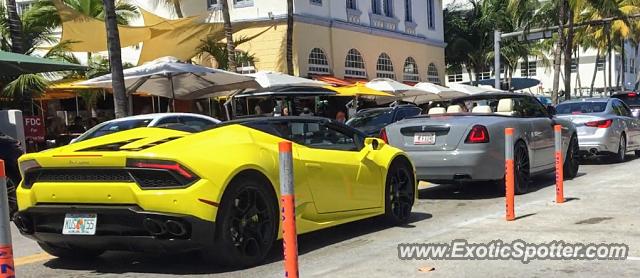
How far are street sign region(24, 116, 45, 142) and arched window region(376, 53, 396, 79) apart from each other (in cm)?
2010

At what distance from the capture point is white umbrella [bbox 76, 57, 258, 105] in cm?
1533

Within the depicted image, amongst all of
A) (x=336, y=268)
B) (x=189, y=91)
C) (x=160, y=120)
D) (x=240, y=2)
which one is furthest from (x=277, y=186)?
(x=240, y=2)

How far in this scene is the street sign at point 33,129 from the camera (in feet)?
→ 47.5

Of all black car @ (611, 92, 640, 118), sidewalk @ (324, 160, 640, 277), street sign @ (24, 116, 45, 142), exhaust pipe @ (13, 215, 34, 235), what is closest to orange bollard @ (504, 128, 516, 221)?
sidewalk @ (324, 160, 640, 277)

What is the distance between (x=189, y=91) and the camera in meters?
18.2

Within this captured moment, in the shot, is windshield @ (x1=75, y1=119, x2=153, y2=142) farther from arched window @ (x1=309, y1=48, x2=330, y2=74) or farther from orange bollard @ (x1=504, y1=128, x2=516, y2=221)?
arched window @ (x1=309, y1=48, x2=330, y2=74)

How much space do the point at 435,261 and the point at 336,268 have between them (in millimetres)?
892

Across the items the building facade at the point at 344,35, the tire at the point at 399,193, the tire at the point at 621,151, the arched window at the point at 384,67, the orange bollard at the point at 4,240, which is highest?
the building facade at the point at 344,35

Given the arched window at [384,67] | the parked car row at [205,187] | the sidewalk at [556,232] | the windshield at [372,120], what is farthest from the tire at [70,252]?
the arched window at [384,67]

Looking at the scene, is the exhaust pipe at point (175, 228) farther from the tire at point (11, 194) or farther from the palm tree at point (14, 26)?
the palm tree at point (14, 26)

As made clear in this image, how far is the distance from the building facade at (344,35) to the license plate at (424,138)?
16.9 metres

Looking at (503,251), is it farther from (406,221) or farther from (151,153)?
(151,153)

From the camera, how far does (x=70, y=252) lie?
249 inches

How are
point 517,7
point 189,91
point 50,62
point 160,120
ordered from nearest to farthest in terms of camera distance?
point 160,120 < point 50,62 < point 189,91 < point 517,7
